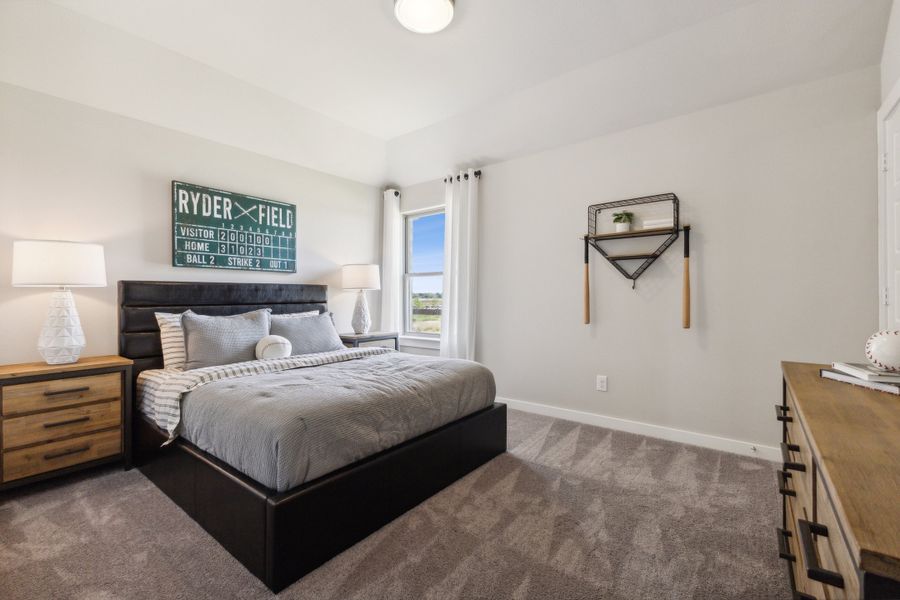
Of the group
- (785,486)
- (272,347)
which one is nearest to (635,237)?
(785,486)

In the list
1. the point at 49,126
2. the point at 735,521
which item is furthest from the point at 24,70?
the point at 735,521

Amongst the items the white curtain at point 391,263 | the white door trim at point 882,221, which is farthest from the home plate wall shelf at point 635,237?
the white curtain at point 391,263

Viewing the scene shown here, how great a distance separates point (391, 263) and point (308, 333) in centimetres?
166

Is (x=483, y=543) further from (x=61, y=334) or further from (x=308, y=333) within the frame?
(x=61, y=334)

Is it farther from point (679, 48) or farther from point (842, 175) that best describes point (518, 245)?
point (842, 175)

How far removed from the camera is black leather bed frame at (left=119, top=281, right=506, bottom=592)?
1481 mm

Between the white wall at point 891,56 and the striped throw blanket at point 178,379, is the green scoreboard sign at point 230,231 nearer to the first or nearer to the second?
the striped throw blanket at point 178,379

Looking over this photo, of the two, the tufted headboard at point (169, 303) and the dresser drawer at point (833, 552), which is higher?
the tufted headboard at point (169, 303)

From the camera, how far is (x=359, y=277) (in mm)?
4000

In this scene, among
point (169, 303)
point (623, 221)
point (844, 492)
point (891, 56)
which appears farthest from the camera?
point (623, 221)

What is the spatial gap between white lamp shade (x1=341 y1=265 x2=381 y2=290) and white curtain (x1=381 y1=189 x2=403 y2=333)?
2.06 ft

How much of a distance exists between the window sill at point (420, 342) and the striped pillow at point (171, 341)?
2343 mm

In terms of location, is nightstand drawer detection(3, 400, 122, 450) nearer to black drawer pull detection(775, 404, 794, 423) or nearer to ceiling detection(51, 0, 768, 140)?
ceiling detection(51, 0, 768, 140)

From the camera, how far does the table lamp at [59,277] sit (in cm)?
224
